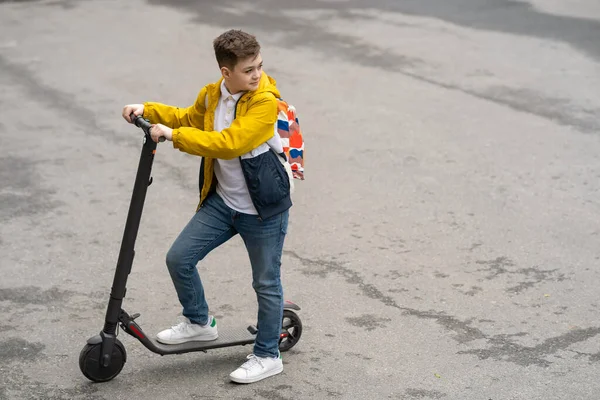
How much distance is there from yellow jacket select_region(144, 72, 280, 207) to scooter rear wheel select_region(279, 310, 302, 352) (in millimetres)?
862

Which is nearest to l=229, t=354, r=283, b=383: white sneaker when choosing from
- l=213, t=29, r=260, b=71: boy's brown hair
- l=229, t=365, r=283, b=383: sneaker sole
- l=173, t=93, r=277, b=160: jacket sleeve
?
l=229, t=365, r=283, b=383: sneaker sole

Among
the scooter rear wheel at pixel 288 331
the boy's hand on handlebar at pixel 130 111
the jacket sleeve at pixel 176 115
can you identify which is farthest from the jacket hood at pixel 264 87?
the scooter rear wheel at pixel 288 331

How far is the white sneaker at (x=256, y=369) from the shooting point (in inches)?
197

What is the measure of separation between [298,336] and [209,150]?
1401mm

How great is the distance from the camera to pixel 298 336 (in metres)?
5.43

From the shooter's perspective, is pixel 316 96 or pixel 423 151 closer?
pixel 423 151

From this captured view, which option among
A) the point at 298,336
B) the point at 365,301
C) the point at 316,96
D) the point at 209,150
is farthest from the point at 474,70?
the point at 209,150

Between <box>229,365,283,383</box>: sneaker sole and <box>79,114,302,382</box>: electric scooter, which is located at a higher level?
<box>79,114,302,382</box>: electric scooter

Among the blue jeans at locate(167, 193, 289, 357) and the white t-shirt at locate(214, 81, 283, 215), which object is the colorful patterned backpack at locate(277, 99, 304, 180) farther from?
the blue jeans at locate(167, 193, 289, 357)

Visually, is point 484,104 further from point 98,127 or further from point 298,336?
point 298,336

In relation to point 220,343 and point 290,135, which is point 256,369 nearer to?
point 220,343

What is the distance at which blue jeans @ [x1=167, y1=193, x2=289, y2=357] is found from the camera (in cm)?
492

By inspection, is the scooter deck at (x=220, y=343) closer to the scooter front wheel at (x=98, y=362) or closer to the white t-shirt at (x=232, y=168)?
the scooter front wheel at (x=98, y=362)

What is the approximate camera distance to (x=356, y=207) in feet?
25.0
